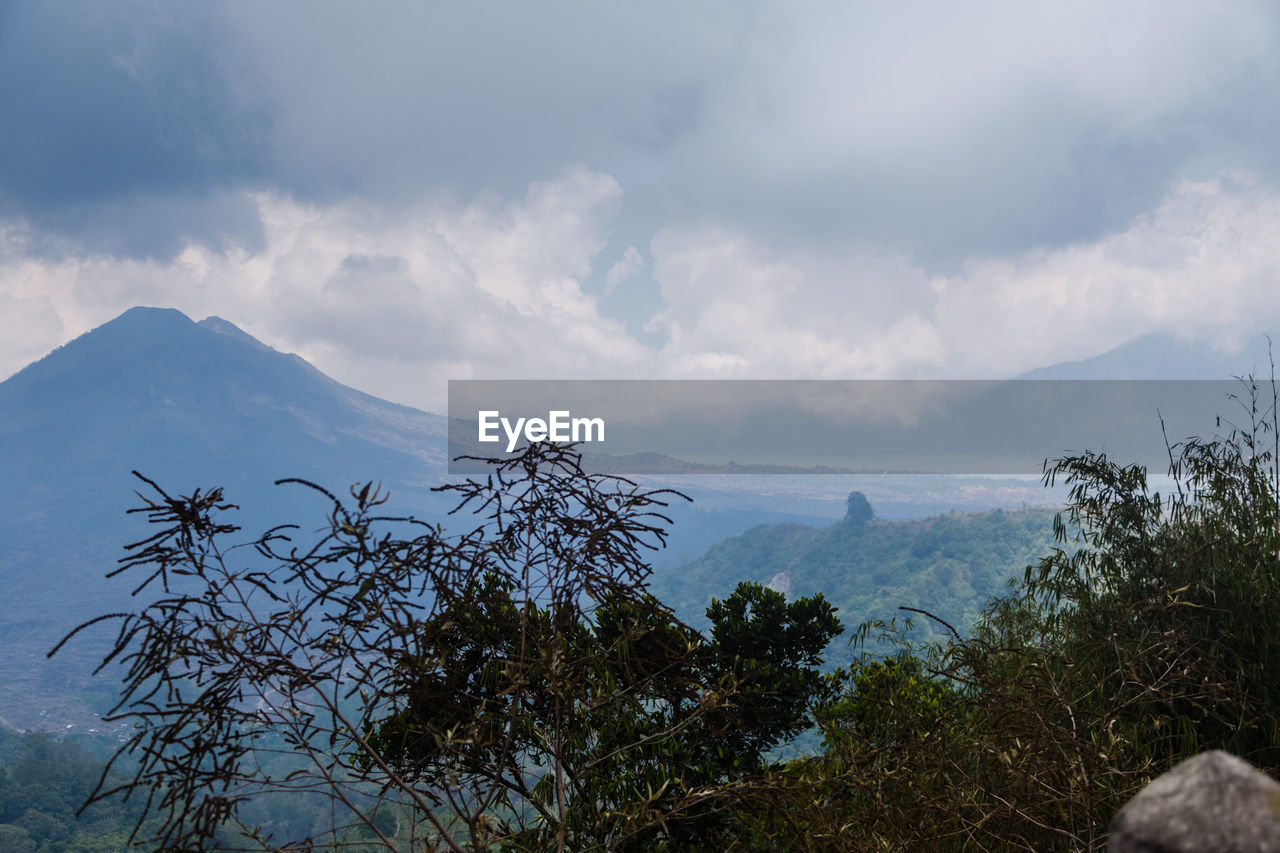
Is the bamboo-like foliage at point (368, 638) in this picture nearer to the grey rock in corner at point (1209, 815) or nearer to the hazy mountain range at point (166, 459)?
the grey rock in corner at point (1209, 815)

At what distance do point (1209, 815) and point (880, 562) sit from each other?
6814 centimetres

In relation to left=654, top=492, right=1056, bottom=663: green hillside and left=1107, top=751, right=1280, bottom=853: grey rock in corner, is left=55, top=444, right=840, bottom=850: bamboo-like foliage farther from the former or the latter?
left=654, top=492, right=1056, bottom=663: green hillside

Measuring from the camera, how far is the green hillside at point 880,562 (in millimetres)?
52219

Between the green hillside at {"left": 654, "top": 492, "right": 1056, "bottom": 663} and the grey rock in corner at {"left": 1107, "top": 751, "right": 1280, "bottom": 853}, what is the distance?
4151 cm

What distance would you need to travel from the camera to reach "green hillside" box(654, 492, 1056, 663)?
171 feet

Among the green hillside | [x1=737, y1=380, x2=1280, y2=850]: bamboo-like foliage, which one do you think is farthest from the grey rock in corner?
the green hillside

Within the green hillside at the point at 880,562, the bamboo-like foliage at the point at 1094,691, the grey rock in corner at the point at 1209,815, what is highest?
the grey rock in corner at the point at 1209,815

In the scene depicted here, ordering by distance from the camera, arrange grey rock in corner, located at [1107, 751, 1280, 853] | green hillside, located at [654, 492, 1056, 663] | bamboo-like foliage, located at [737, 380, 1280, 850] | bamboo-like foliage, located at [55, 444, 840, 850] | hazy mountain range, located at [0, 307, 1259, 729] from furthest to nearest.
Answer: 1. hazy mountain range, located at [0, 307, 1259, 729]
2. green hillside, located at [654, 492, 1056, 663]
3. bamboo-like foliage, located at [737, 380, 1280, 850]
4. bamboo-like foliage, located at [55, 444, 840, 850]
5. grey rock in corner, located at [1107, 751, 1280, 853]

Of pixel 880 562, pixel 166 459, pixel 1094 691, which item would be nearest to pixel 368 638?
pixel 1094 691

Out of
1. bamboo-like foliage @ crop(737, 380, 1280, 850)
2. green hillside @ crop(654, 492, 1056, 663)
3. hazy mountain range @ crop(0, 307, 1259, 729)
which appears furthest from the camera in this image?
hazy mountain range @ crop(0, 307, 1259, 729)

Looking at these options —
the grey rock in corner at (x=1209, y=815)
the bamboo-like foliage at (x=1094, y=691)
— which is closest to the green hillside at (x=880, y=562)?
the bamboo-like foliage at (x=1094, y=691)

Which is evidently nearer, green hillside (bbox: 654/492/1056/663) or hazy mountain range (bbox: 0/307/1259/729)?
green hillside (bbox: 654/492/1056/663)

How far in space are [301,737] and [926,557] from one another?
6343 cm

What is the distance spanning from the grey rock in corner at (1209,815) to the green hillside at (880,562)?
41514 mm
